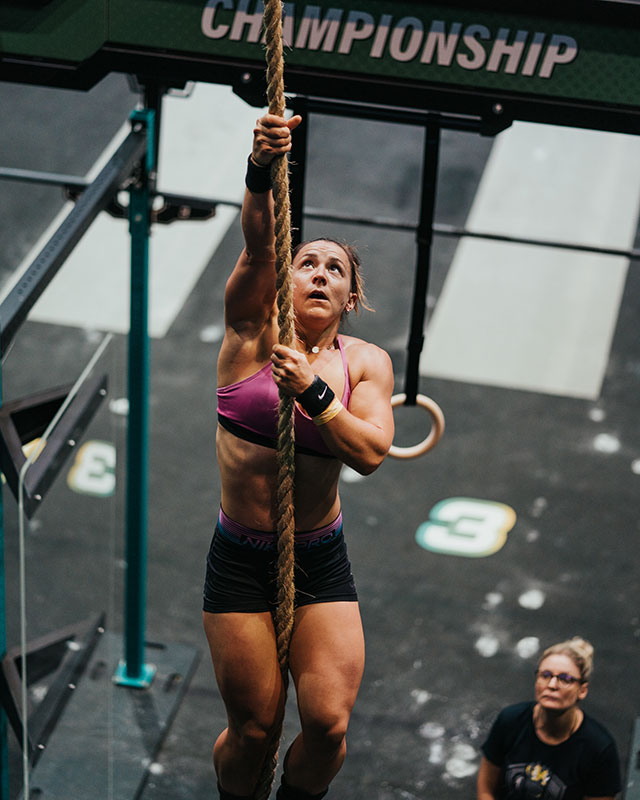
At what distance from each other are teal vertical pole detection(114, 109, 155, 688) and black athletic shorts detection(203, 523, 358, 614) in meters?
1.77

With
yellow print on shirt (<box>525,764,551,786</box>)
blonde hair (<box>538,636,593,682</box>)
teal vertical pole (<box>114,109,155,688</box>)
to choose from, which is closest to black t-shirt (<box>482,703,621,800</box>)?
yellow print on shirt (<box>525,764,551,786</box>)

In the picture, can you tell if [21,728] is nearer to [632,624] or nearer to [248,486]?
[248,486]

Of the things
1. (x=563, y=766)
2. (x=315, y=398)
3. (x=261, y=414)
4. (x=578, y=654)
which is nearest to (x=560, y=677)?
(x=578, y=654)

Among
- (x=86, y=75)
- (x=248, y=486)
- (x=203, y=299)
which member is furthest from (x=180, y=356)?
(x=248, y=486)

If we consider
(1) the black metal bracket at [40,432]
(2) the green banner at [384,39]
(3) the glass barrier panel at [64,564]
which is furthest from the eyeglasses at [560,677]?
(2) the green banner at [384,39]

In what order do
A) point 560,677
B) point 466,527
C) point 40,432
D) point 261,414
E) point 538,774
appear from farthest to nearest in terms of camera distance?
1. point 466,527
2. point 538,774
3. point 560,677
4. point 40,432
5. point 261,414

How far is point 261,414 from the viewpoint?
115 inches

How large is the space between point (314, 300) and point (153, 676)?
9.99 feet

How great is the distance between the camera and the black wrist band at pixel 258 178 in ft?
8.95

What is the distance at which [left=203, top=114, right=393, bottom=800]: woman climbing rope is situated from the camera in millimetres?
2939

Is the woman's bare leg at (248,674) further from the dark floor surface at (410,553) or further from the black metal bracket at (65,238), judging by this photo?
the dark floor surface at (410,553)

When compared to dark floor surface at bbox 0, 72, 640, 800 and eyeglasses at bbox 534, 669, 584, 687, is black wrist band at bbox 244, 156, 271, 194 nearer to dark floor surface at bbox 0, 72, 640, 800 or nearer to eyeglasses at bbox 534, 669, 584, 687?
dark floor surface at bbox 0, 72, 640, 800

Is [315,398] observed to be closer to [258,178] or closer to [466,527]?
[258,178]

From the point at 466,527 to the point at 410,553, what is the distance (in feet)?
1.20
